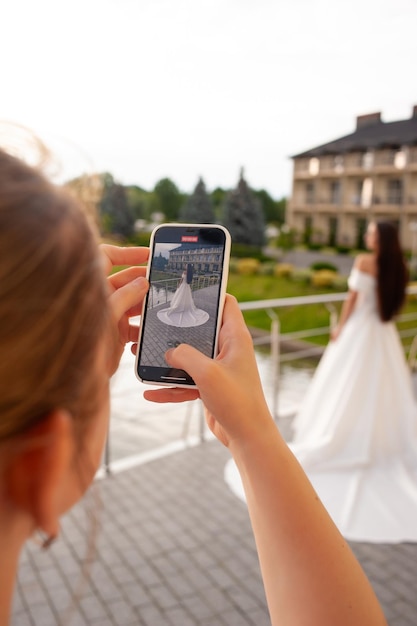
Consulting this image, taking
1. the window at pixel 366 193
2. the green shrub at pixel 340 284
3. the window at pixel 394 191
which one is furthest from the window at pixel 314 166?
the green shrub at pixel 340 284

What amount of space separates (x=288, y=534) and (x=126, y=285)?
45cm

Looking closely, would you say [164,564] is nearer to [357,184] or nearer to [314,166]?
[357,184]

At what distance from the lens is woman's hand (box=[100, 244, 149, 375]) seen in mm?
830

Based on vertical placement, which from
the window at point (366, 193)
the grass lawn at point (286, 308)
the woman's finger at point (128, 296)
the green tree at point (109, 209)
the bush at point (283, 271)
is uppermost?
the window at point (366, 193)

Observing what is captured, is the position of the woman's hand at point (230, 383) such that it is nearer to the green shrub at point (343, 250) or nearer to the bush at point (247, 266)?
→ the bush at point (247, 266)

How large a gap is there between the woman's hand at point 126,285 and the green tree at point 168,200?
8933 mm

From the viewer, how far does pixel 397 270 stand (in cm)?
396

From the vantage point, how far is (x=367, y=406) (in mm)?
3854

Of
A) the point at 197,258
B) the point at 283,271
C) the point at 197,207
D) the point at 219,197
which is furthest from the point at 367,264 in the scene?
the point at 283,271

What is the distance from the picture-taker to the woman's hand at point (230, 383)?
688 millimetres

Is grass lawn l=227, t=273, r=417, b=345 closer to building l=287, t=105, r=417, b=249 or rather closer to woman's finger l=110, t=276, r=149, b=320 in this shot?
woman's finger l=110, t=276, r=149, b=320

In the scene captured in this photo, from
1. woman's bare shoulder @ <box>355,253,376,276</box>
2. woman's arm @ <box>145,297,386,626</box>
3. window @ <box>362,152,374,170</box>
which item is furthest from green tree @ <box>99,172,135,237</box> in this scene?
window @ <box>362,152,374,170</box>

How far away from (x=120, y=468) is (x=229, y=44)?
3.47m

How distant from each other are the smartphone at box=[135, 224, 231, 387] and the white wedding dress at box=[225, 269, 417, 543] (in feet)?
8.07
